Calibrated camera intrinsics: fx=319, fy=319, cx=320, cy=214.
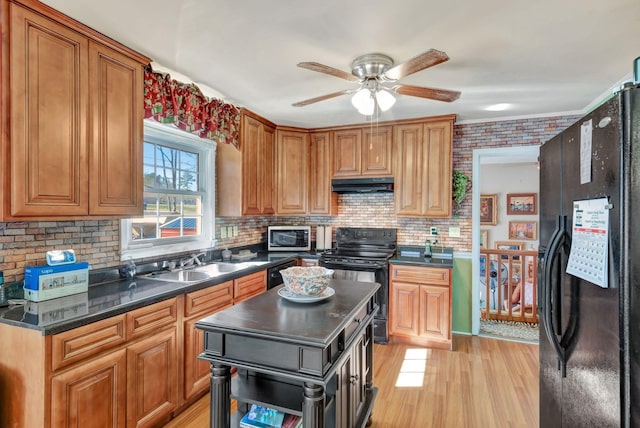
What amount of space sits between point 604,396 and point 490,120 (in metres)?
3.23

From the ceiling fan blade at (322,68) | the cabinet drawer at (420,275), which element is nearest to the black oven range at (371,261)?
the cabinet drawer at (420,275)

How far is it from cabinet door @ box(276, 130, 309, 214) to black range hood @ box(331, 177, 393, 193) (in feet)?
1.32

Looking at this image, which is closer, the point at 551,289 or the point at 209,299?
the point at 551,289

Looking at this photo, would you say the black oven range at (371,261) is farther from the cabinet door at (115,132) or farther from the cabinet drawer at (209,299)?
the cabinet door at (115,132)

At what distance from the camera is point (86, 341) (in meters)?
1.59

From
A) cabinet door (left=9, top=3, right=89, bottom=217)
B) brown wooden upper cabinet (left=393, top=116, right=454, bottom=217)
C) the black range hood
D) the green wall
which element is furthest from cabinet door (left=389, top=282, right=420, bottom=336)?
cabinet door (left=9, top=3, right=89, bottom=217)

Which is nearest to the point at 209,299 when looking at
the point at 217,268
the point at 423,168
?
the point at 217,268

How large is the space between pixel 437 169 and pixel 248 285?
2.31m

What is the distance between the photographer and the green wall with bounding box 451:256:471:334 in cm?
365

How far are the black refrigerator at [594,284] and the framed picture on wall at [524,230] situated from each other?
212 inches

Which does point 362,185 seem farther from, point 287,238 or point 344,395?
point 344,395

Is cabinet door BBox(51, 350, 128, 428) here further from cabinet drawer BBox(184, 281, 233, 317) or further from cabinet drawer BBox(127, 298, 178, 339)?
cabinet drawer BBox(184, 281, 233, 317)

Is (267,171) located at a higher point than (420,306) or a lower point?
higher

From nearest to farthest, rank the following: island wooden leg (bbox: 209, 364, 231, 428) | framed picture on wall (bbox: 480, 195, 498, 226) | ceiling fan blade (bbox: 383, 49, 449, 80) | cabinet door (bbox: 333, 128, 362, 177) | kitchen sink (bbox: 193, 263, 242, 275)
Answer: island wooden leg (bbox: 209, 364, 231, 428), ceiling fan blade (bbox: 383, 49, 449, 80), kitchen sink (bbox: 193, 263, 242, 275), cabinet door (bbox: 333, 128, 362, 177), framed picture on wall (bbox: 480, 195, 498, 226)
